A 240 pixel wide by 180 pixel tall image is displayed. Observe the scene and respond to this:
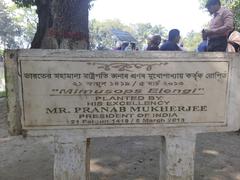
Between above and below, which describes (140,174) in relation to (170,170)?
below

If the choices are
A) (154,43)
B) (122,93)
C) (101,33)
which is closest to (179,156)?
(122,93)

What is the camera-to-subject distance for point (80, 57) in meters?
2.96

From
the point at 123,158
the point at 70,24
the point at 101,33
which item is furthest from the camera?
the point at 101,33

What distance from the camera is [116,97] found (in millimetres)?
3062

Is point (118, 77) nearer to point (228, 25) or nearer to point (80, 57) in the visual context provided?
point (80, 57)

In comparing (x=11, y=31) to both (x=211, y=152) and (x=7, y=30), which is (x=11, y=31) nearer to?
(x=7, y=30)

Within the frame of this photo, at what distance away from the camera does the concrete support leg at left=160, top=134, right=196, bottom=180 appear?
324 centimetres

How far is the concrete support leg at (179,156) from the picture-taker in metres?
3.24

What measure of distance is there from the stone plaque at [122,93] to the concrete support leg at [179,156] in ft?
0.53

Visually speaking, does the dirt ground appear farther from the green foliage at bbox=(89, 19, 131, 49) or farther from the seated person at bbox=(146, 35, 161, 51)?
the green foliage at bbox=(89, 19, 131, 49)

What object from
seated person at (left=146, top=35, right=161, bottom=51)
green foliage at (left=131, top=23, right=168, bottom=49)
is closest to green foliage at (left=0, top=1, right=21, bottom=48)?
green foliage at (left=131, top=23, right=168, bottom=49)

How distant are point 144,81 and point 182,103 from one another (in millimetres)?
425

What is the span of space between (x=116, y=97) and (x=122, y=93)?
0.22ft

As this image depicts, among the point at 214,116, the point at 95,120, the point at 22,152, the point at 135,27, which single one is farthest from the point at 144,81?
the point at 135,27
